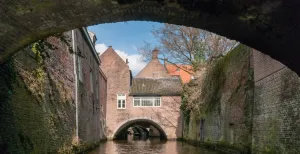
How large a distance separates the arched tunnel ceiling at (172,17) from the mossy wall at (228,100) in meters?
8.57

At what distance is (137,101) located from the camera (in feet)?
100

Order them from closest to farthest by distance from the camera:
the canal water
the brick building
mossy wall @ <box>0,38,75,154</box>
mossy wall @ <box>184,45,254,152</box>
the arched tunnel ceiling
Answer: the arched tunnel ceiling
mossy wall @ <box>0,38,75,154</box>
mossy wall @ <box>184,45,254,152</box>
the canal water
the brick building

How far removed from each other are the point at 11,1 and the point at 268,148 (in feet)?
28.4

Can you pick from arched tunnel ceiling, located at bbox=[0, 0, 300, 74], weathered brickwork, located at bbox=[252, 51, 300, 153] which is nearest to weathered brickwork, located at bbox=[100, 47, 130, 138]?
weathered brickwork, located at bbox=[252, 51, 300, 153]

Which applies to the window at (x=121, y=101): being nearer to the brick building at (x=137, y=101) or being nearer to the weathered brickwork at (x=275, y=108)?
the brick building at (x=137, y=101)

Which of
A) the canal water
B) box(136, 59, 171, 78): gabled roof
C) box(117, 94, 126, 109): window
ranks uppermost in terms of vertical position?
box(136, 59, 171, 78): gabled roof

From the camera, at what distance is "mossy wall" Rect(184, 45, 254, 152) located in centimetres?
1226

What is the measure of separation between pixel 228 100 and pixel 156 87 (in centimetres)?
1677

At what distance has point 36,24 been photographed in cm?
364

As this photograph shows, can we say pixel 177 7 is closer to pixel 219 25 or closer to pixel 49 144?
pixel 219 25

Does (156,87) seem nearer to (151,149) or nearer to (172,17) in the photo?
(151,149)

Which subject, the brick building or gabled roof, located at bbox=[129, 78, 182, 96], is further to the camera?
gabled roof, located at bbox=[129, 78, 182, 96]

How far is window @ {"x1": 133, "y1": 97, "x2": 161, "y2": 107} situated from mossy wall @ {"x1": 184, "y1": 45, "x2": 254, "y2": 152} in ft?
29.5

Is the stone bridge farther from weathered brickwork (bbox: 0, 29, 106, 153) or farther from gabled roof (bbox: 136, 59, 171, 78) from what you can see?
weathered brickwork (bbox: 0, 29, 106, 153)
